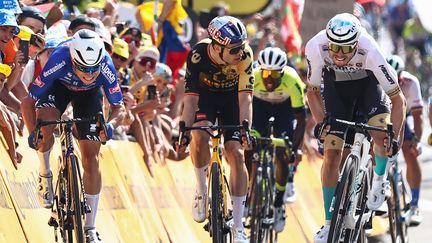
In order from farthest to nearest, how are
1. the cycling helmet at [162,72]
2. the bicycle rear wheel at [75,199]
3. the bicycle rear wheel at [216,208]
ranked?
1. the cycling helmet at [162,72]
2. the bicycle rear wheel at [216,208]
3. the bicycle rear wheel at [75,199]

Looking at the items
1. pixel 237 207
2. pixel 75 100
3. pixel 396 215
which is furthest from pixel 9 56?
pixel 396 215

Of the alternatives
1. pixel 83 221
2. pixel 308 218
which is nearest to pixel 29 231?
pixel 83 221

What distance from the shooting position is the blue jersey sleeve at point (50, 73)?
10594mm

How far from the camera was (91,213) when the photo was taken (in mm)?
10648

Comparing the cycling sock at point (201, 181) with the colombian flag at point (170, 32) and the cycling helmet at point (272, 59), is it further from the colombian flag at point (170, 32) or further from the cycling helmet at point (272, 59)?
the colombian flag at point (170, 32)

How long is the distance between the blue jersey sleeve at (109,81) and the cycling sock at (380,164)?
2.65 metres

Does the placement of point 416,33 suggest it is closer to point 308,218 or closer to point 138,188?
point 308,218

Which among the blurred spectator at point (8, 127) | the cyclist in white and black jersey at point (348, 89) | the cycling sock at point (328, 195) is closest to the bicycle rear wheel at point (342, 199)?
the cyclist in white and black jersey at point (348, 89)

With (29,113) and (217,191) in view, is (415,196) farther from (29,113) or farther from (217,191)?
(29,113)

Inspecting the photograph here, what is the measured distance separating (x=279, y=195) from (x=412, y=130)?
238 centimetres

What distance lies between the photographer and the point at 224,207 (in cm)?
1122

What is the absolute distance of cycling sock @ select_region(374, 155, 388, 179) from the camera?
1191 centimetres

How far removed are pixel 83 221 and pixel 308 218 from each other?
6.72 m

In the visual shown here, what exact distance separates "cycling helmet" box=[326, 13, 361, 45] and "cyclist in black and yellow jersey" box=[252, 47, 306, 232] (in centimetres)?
336
